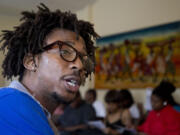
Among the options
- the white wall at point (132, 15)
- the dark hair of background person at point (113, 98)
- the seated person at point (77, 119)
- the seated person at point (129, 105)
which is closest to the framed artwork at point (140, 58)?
the white wall at point (132, 15)

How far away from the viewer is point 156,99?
3.30m

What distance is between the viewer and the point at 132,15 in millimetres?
4570

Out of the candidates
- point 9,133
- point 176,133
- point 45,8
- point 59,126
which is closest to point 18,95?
point 9,133

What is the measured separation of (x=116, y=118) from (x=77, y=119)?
0.51m

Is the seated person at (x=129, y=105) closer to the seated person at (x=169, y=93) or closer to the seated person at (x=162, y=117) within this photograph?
the seated person at (x=162, y=117)

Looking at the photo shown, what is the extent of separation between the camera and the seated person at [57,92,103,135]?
141 inches

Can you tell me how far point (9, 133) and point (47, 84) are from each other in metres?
0.34

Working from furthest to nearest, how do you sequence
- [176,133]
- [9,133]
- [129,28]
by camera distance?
1. [129,28]
2. [176,133]
3. [9,133]

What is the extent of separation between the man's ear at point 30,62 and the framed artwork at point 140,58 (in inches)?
103

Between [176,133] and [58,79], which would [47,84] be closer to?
[58,79]

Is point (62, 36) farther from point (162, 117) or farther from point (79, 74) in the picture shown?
point (162, 117)

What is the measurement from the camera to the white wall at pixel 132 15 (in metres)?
4.12

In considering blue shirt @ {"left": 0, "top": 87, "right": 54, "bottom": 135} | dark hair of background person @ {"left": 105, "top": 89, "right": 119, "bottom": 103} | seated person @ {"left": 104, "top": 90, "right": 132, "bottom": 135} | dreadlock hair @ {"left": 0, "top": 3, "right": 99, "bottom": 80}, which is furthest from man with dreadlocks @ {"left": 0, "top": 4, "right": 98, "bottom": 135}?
dark hair of background person @ {"left": 105, "top": 89, "right": 119, "bottom": 103}

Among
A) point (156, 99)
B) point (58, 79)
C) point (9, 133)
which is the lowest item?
point (156, 99)
